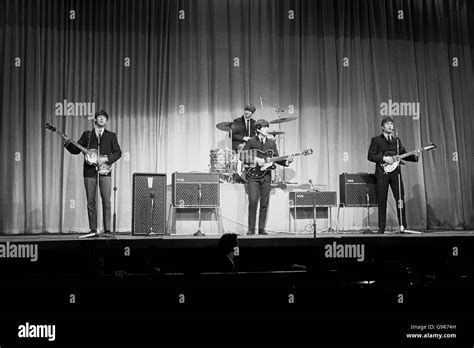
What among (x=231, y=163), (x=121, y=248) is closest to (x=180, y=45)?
(x=231, y=163)

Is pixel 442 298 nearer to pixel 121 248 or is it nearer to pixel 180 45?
pixel 121 248

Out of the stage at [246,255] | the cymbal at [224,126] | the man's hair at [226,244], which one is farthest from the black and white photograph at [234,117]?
the man's hair at [226,244]

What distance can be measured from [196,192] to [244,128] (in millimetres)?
1387

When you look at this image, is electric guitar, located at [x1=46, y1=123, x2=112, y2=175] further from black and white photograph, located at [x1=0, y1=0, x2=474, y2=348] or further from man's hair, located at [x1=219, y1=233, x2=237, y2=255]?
man's hair, located at [x1=219, y1=233, x2=237, y2=255]

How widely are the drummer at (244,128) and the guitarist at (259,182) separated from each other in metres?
0.60

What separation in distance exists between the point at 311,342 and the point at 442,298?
0.58 m

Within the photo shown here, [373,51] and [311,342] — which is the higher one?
[373,51]

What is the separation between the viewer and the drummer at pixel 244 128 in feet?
28.9

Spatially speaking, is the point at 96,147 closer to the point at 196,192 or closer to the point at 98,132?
the point at 98,132

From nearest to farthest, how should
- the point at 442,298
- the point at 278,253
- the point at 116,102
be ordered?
the point at 442,298 < the point at 278,253 < the point at 116,102

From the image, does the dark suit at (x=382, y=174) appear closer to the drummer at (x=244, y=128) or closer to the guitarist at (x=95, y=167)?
the drummer at (x=244, y=128)

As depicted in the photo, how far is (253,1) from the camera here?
9.85 meters

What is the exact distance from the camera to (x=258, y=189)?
26.5 ft

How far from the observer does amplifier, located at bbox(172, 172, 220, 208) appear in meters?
8.37
